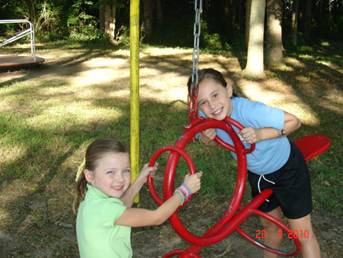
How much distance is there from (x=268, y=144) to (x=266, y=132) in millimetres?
197

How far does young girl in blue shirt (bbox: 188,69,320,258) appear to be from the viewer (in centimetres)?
229

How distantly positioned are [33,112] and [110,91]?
1.55 meters

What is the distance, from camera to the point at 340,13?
27.0 m

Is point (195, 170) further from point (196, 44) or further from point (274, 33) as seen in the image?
point (274, 33)

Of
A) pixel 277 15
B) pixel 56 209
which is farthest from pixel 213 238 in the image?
pixel 277 15

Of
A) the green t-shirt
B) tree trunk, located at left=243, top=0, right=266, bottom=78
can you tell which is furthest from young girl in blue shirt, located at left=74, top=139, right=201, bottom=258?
tree trunk, located at left=243, top=0, right=266, bottom=78

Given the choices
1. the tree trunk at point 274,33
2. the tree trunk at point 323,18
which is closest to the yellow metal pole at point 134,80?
the tree trunk at point 274,33

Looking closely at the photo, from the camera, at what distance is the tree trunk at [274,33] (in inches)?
357

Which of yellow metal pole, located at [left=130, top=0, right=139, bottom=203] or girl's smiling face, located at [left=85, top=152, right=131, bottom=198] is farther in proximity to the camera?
yellow metal pole, located at [left=130, top=0, right=139, bottom=203]

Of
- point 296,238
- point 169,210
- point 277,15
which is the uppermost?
point 277,15

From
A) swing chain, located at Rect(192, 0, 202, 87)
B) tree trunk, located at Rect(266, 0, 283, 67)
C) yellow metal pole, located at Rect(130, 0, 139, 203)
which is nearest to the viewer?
swing chain, located at Rect(192, 0, 202, 87)

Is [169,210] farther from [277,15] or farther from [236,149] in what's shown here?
[277,15]

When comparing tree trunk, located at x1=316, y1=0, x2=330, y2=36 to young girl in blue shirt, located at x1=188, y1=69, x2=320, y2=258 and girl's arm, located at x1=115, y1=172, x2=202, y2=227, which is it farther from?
girl's arm, located at x1=115, y1=172, x2=202, y2=227

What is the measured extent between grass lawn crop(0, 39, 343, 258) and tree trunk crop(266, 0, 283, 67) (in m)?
0.32
